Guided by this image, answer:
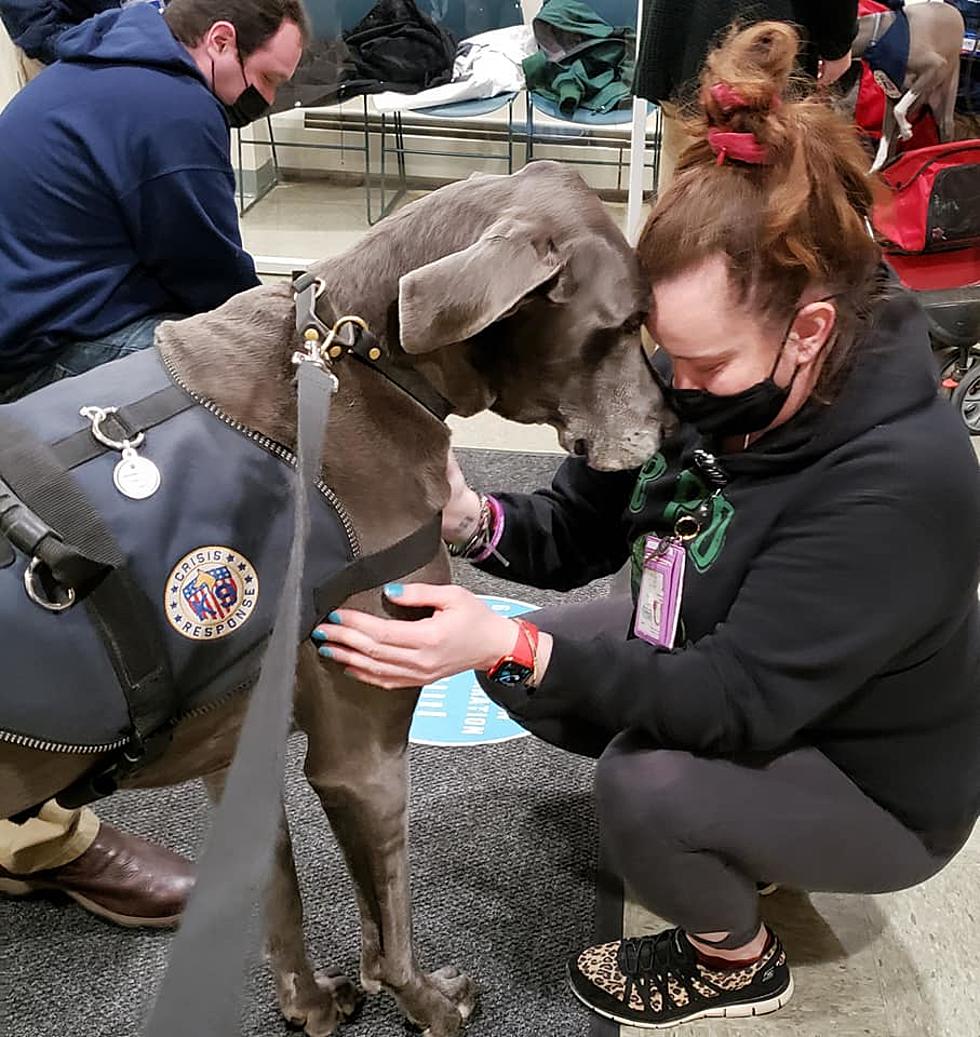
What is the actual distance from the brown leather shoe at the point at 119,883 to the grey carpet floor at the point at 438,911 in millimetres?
29

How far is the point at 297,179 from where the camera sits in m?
5.86

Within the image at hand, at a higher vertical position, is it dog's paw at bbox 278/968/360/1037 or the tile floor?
dog's paw at bbox 278/968/360/1037

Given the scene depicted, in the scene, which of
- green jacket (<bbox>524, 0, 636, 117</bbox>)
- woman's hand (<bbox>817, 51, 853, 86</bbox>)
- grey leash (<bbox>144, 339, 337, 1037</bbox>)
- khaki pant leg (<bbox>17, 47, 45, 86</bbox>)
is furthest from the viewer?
green jacket (<bbox>524, 0, 636, 117</bbox>)

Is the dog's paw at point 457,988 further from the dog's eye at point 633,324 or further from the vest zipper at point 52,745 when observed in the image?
the dog's eye at point 633,324

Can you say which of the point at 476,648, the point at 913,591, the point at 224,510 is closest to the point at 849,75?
the point at 913,591

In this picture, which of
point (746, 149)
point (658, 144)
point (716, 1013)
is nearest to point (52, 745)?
point (746, 149)

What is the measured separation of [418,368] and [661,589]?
1.63 ft

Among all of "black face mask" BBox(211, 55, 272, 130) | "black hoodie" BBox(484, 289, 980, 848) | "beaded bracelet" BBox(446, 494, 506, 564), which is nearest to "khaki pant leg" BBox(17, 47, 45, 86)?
"black face mask" BBox(211, 55, 272, 130)

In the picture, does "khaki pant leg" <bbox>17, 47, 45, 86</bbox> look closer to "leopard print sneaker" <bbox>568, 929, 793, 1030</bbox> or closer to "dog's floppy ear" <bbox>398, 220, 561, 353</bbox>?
"dog's floppy ear" <bbox>398, 220, 561, 353</bbox>

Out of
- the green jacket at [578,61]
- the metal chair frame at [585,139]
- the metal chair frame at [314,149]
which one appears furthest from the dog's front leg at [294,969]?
the metal chair frame at [314,149]

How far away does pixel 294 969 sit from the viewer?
1483 millimetres

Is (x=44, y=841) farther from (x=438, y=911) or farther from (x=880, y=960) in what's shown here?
(x=880, y=960)

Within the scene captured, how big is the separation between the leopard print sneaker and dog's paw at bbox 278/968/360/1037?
34 centimetres

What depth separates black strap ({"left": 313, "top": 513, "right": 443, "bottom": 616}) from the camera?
45.3 inches
